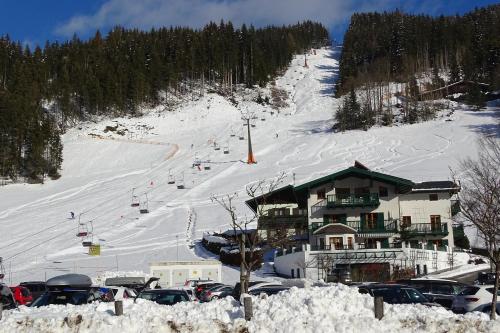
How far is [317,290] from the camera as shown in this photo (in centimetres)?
1374

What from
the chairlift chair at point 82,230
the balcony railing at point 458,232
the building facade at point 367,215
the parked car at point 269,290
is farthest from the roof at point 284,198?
the parked car at point 269,290

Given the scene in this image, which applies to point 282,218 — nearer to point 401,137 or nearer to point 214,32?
point 401,137

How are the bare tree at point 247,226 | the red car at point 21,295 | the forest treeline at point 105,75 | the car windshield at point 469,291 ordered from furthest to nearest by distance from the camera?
the forest treeline at point 105,75
the red car at point 21,295
the bare tree at point 247,226
the car windshield at point 469,291

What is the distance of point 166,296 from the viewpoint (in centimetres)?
1725

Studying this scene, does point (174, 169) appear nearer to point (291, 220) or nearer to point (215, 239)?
point (291, 220)

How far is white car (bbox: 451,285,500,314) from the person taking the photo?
19.0 metres

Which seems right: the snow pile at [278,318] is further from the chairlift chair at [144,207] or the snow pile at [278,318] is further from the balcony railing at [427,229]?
the chairlift chair at [144,207]

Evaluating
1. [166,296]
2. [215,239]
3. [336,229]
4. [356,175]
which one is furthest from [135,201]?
[166,296]

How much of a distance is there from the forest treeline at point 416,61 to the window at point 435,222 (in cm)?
5002

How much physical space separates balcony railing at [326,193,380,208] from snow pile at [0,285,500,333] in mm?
31068

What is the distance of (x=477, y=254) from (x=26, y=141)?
2284 inches

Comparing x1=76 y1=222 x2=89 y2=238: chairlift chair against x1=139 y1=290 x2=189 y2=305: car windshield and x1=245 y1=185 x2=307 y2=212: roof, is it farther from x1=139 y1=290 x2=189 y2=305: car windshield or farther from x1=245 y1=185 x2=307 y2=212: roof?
x1=139 y1=290 x2=189 y2=305: car windshield

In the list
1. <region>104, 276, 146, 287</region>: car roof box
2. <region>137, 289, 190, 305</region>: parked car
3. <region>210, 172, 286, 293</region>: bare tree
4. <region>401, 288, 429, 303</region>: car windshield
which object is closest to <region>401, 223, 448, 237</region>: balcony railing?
<region>210, 172, 286, 293</region>: bare tree

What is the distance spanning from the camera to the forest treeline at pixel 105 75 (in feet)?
260
